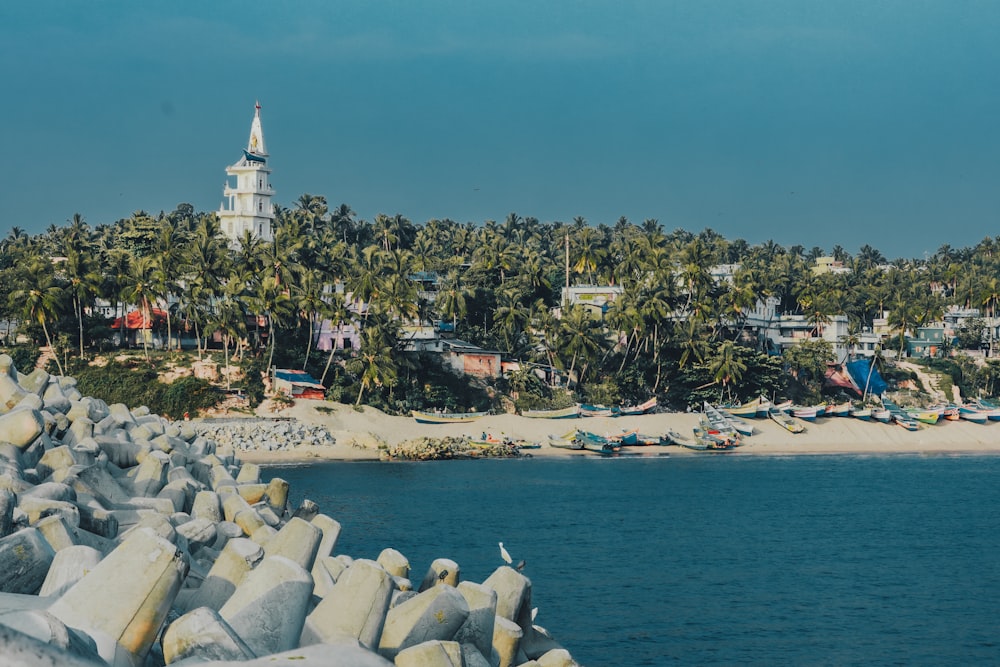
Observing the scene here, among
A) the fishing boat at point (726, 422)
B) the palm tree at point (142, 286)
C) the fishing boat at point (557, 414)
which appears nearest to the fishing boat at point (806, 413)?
the fishing boat at point (726, 422)

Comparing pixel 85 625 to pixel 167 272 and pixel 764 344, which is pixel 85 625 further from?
pixel 764 344

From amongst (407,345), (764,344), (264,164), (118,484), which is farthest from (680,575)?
(264,164)

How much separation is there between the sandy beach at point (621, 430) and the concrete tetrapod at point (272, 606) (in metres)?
58.2

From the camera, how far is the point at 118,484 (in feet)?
63.1

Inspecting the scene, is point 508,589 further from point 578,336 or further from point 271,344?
point 578,336

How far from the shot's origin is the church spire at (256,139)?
348 ft

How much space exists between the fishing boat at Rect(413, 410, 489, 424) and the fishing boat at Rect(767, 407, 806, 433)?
68.1ft

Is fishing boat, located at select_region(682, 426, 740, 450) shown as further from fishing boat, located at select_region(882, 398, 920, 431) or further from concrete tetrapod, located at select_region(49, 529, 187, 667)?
concrete tetrapod, located at select_region(49, 529, 187, 667)

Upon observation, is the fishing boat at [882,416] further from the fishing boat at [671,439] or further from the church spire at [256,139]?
the church spire at [256,139]

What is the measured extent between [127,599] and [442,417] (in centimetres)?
6884

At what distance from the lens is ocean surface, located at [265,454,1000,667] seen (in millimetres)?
29797

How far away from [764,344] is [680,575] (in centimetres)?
6744

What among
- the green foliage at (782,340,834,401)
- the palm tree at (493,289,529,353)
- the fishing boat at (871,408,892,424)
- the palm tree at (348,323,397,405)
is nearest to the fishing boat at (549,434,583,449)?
the palm tree at (348,323,397,405)

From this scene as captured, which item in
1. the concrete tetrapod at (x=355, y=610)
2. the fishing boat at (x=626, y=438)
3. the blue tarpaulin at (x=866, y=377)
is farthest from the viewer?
the blue tarpaulin at (x=866, y=377)
